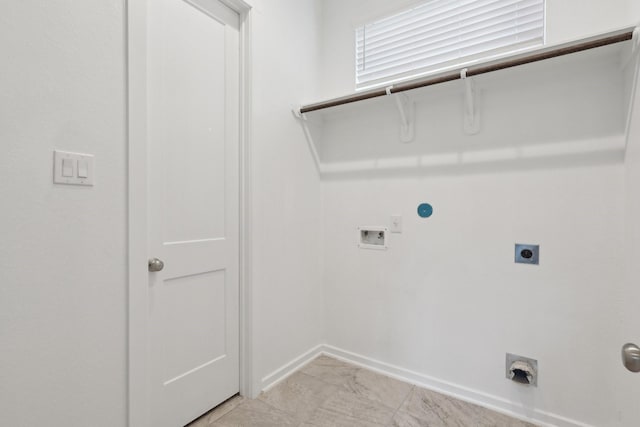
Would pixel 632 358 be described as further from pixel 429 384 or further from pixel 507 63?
pixel 429 384

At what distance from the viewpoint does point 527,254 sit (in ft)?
5.21

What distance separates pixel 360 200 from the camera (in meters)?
2.15

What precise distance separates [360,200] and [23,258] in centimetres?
173

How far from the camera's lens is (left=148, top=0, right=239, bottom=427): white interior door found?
137 centimetres

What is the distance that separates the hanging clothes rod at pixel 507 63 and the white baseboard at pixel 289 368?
173 cm

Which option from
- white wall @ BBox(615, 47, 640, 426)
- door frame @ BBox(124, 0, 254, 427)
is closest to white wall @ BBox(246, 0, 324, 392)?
door frame @ BBox(124, 0, 254, 427)

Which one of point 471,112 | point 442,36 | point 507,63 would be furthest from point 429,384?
point 442,36

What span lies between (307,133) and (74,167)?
142cm

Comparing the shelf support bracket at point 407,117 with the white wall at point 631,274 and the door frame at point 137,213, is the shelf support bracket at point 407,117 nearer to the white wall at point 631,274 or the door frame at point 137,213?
the white wall at point 631,274

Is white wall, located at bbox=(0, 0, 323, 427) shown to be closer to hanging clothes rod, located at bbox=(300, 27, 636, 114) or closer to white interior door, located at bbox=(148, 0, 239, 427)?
white interior door, located at bbox=(148, 0, 239, 427)

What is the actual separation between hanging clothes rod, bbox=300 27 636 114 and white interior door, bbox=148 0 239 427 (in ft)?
2.36

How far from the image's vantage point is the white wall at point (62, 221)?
0.93 m

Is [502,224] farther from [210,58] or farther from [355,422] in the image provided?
[210,58]

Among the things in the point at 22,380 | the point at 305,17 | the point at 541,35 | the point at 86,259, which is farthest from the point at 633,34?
the point at 22,380
